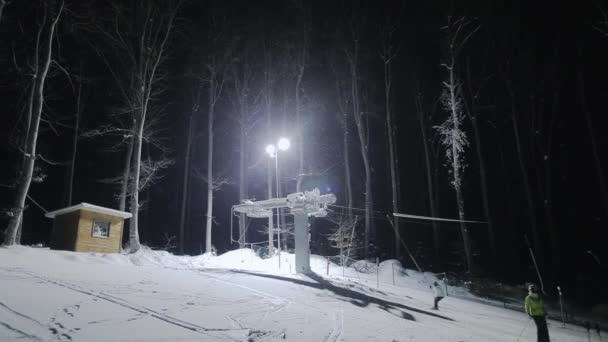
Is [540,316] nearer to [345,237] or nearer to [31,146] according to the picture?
[345,237]

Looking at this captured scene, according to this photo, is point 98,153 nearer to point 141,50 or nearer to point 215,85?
point 215,85

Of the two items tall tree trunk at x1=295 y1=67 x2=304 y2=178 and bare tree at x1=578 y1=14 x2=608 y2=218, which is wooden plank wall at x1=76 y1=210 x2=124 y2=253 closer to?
tall tree trunk at x1=295 y1=67 x2=304 y2=178

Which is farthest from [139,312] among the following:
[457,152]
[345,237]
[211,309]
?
[457,152]

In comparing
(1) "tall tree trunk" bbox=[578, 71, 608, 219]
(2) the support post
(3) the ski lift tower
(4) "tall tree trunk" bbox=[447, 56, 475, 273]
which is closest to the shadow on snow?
(2) the support post

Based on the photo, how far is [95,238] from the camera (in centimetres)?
1747

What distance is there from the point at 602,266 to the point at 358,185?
1761 centimetres

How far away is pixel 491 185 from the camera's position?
2747 centimetres

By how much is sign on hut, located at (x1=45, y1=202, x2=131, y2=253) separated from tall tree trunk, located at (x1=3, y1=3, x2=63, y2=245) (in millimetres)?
3761

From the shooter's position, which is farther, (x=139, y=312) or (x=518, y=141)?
(x=518, y=141)

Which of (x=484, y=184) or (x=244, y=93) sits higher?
(x=244, y=93)

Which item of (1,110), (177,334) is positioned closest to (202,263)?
(177,334)

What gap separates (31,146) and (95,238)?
22.5 ft

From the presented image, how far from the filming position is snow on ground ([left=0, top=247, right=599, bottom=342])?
4821 millimetres

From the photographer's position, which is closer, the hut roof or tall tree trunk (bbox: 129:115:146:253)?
tall tree trunk (bbox: 129:115:146:253)
